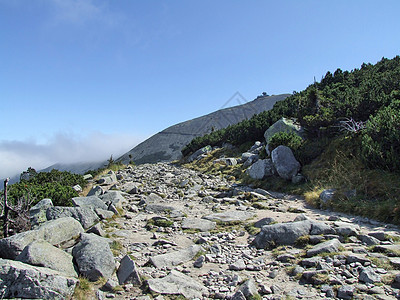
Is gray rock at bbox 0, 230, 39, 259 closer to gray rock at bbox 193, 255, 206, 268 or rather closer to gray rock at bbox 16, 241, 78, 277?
gray rock at bbox 16, 241, 78, 277

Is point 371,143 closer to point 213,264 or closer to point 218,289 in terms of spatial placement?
point 213,264

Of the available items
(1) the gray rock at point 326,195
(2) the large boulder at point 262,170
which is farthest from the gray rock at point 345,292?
(2) the large boulder at point 262,170

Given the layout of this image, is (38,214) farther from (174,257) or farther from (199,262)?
(199,262)

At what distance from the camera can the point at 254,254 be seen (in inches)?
217

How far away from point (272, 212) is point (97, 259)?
20.1ft

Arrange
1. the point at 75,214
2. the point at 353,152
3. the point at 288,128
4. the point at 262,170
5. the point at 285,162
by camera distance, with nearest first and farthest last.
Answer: the point at 75,214
the point at 353,152
the point at 285,162
the point at 262,170
the point at 288,128

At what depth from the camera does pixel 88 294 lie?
12.5ft

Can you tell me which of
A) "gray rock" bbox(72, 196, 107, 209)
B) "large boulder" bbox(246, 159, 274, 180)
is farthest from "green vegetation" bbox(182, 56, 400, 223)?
"gray rock" bbox(72, 196, 107, 209)

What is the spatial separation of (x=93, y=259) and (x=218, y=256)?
8.00ft

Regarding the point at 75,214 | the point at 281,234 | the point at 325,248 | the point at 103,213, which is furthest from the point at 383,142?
the point at 75,214

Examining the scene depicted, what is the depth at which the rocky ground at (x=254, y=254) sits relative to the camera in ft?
12.9

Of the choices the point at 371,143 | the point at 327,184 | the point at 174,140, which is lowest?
the point at 327,184

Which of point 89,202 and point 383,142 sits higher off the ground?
point 89,202

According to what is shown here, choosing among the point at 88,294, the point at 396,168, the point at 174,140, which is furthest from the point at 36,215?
the point at 174,140
